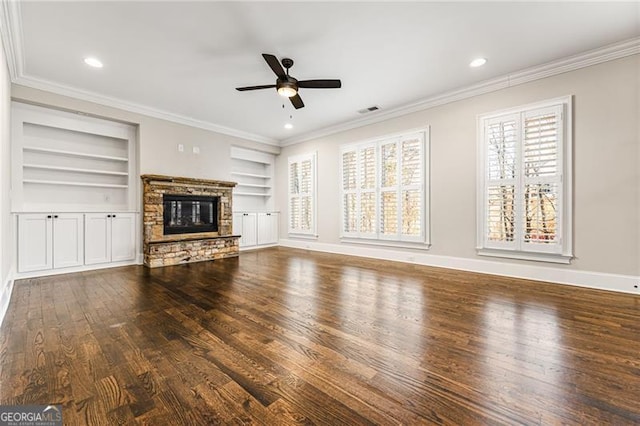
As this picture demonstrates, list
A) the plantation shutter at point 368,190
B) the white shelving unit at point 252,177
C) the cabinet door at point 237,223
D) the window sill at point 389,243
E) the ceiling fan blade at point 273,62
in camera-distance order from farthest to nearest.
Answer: the white shelving unit at point 252,177, the cabinet door at point 237,223, the plantation shutter at point 368,190, the window sill at point 389,243, the ceiling fan blade at point 273,62

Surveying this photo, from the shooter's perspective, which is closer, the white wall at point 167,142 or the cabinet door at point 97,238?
the white wall at point 167,142

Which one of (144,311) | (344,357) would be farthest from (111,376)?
(344,357)

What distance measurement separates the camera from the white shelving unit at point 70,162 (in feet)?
13.6

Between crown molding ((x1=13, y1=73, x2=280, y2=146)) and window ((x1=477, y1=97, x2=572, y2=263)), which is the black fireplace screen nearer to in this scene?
crown molding ((x1=13, y1=73, x2=280, y2=146))

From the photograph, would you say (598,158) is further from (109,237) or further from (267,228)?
(109,237)

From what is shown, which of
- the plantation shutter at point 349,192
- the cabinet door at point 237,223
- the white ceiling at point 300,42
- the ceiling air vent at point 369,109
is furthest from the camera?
the cabinet door at point 237,223

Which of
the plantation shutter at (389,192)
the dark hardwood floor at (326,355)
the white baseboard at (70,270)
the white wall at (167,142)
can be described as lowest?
the dark hardwood floor at (326,355)

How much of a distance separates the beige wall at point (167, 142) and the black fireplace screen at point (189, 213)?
518 mm

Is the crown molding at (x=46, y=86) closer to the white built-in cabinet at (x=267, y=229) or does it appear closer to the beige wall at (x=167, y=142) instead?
the beige wall at (x=167, y=142)

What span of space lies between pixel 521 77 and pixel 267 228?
6045 mm

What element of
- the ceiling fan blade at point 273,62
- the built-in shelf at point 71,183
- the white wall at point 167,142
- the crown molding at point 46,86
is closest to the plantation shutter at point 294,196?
the crown molding at point 46,86

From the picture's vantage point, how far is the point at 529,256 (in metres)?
3.83

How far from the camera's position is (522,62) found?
3.62 meters

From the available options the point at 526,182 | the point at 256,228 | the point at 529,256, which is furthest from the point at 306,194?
the point at 529,256
